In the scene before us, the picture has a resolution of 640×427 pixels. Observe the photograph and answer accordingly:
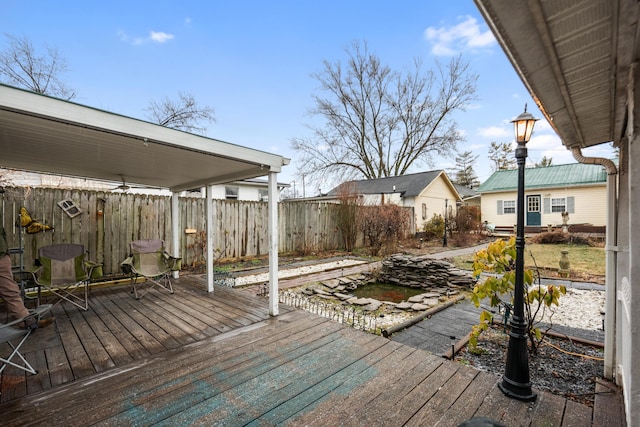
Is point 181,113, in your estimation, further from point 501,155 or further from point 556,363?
point 501,155

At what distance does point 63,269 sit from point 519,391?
5.57 meters

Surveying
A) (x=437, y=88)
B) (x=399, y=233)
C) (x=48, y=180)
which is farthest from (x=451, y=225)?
→ (x=48, y=180)

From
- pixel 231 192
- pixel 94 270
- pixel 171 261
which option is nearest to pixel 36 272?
pixel 94 270

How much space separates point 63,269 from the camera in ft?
13.4

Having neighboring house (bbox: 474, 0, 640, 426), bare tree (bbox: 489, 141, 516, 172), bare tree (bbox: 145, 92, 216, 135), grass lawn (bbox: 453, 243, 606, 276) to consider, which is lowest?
grass lawn (bbox: 453, 243, 606, 276)

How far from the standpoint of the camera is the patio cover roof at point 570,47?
103cm

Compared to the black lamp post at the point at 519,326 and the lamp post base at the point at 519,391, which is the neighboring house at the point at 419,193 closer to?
the black lamp post at the point at 519,326

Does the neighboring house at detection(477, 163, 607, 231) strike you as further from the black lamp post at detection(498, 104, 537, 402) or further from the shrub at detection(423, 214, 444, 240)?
the black lamp post at detection(498, 104, 537, 402)

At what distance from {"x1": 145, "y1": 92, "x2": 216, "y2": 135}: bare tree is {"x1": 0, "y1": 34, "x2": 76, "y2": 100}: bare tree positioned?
2980 mm

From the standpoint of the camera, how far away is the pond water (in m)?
5.90

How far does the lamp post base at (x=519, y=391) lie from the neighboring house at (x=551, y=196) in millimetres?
18778

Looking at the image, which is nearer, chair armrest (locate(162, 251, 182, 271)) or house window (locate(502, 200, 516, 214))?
chair armrest (locate(162, 251, 182, 271))

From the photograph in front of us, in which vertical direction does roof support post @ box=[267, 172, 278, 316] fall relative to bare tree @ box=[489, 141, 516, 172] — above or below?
below

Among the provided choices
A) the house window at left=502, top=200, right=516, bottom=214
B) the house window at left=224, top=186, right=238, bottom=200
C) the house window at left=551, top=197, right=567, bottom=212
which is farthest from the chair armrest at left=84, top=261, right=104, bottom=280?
the house window at left=551, top=197, right=567, bottom=212
